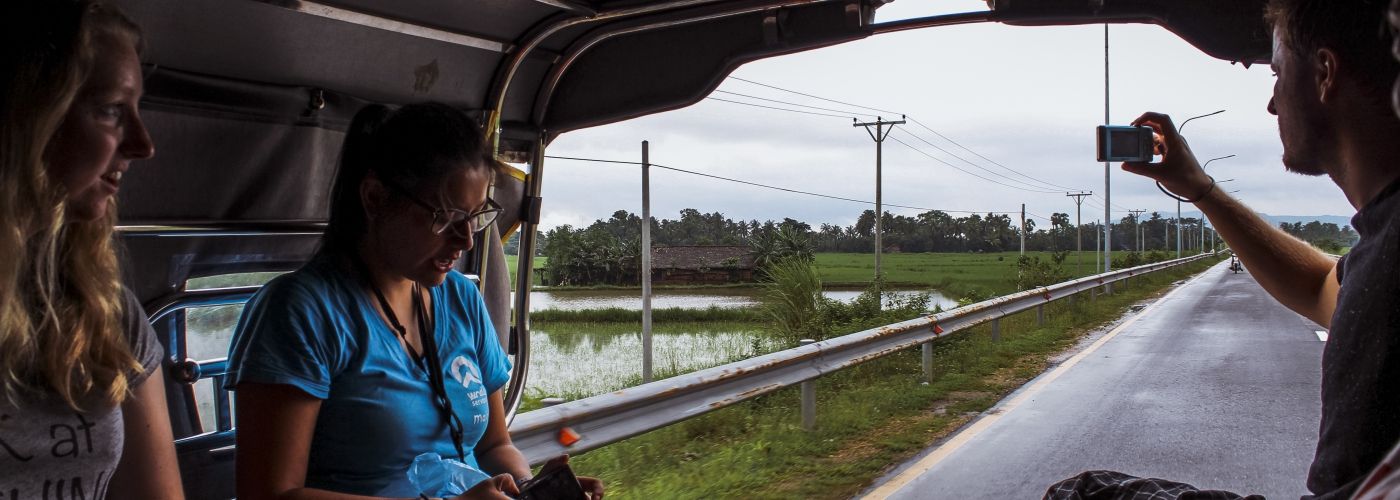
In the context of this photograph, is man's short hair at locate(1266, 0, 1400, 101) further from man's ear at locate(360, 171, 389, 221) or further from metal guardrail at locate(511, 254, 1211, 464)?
metal guardrail at locate(511, 254, 1211, 464)

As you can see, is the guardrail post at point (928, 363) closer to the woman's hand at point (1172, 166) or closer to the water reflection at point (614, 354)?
the water reflection at point (614, 354)

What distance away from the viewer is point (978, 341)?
12539 mm

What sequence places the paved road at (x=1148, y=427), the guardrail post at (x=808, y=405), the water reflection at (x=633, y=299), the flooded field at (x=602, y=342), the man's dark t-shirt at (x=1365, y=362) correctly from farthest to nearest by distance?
the water reflection at (x=633, y=299) → the guardrail post at (x=808, y=405) → the paved road at (x=1148, y=427) → the flooded field at (x=602, y=342) → the man's dark t-shirt at (x=1365, y=362)

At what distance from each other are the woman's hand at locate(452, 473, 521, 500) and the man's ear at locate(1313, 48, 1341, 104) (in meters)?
1.44

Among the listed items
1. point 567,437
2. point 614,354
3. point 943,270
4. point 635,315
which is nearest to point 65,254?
point 567,437

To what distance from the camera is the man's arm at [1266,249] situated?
2.05 meters

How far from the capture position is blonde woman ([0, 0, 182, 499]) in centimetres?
149

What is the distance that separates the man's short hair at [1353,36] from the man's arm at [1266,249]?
0.82m

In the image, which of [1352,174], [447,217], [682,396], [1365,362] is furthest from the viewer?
[682,396]

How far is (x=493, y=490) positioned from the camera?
1.98 metres

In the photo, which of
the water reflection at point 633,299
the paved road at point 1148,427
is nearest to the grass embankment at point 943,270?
the water reflection at point 633,299

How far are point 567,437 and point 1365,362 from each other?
302 cm

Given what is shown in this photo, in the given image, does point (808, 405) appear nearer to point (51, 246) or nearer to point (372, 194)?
point (372, 194)

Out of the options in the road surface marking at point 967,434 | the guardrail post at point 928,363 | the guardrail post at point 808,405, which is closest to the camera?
the road surface marking at point 967,434
